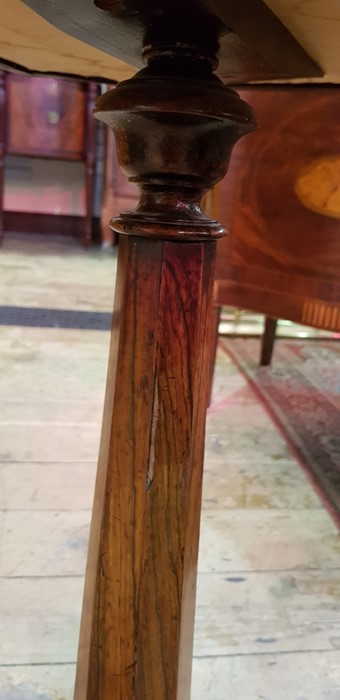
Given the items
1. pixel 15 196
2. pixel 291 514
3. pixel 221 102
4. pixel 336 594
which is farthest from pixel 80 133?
pixel 221 102

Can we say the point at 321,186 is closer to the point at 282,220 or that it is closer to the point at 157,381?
the point at 282,220

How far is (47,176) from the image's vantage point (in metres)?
3.49

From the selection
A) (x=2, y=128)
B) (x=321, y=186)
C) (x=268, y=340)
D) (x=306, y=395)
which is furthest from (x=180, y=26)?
(x=2, y=128)

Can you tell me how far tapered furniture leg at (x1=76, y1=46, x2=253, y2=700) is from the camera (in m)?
0.40

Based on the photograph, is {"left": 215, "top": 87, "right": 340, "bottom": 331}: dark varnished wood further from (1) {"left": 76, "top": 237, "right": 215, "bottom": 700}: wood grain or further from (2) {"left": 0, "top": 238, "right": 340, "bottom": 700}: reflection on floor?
(1) {"left": 76, "top": 237, "right": 215, "bottom": 700}: wood grain

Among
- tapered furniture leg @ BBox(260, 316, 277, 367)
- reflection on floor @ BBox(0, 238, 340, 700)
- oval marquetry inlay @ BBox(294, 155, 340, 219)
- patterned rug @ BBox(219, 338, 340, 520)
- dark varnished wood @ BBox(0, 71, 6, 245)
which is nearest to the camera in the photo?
reflection on floor @ BBox(0, 238, 340, 700)

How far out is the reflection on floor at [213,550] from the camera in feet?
2.37

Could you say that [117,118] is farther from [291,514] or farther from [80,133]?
[80,133]

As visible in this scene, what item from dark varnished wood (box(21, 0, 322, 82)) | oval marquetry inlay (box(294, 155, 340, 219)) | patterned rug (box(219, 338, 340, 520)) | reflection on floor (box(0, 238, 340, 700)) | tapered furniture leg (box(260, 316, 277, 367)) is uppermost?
dark varnished wood (box(21, 0, 322, 82))

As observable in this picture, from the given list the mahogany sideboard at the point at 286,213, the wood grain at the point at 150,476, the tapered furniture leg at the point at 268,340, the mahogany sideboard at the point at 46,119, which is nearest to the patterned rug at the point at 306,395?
the tapered furniture leg at the point at 268,340

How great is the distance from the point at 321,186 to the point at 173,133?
71 cm

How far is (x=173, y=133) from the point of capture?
0.39 metres

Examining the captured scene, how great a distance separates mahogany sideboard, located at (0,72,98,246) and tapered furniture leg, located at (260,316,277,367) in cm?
176

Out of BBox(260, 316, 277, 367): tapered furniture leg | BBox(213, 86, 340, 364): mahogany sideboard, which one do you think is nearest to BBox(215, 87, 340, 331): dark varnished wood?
BBox(213, 86, 340, 364): mahogany sideboard
